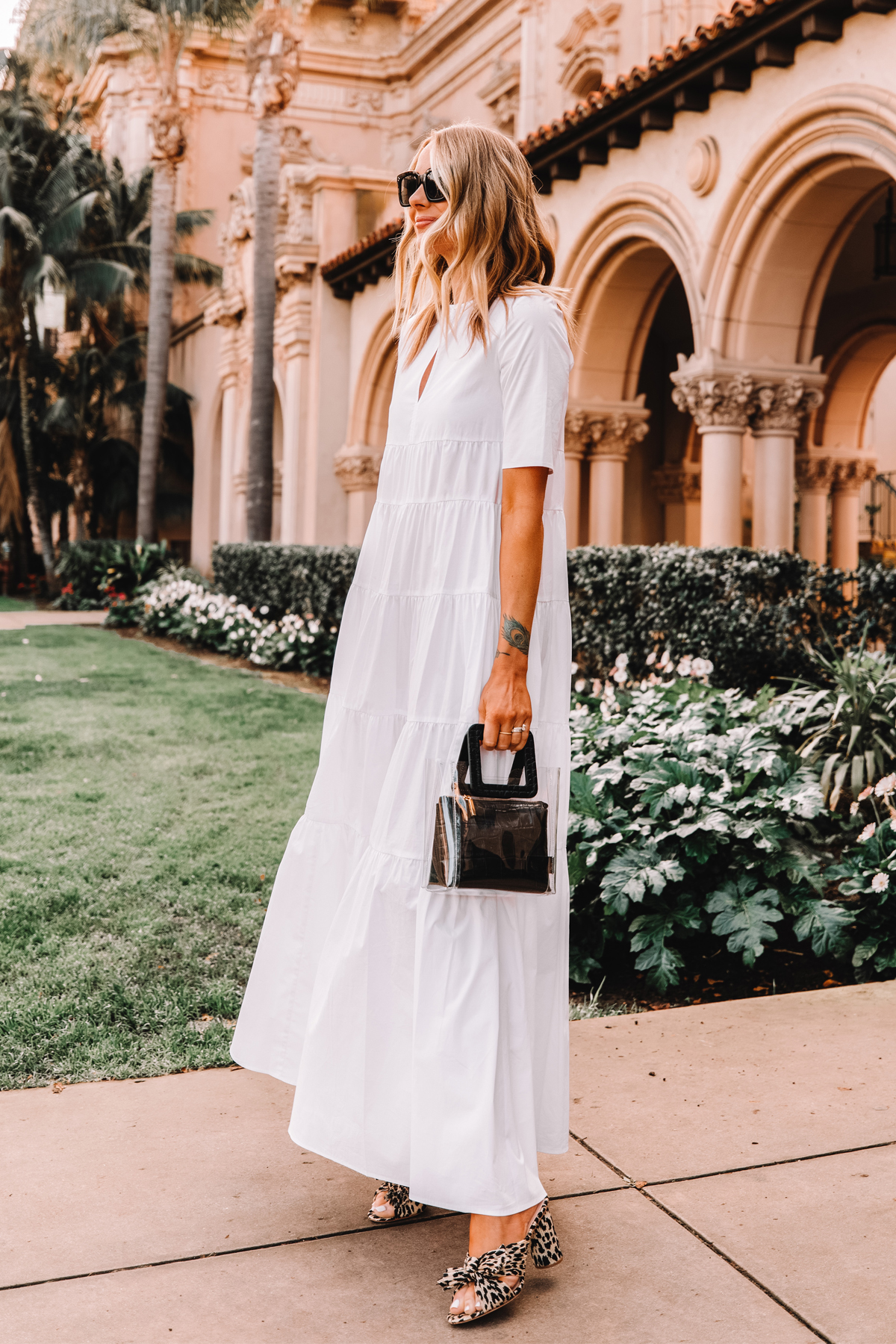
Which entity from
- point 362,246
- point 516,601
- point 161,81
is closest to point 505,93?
point 161,81

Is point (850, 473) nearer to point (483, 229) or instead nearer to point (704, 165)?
point (704, 165)

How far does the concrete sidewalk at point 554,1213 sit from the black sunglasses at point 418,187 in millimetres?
2009

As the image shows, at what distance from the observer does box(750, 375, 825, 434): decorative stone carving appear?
1155 cm

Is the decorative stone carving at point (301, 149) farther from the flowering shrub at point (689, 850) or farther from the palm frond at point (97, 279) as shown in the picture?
the flowering shrub at point (689, 850)

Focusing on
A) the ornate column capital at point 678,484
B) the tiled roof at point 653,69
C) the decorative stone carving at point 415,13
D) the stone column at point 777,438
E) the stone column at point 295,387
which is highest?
the decorative stone carving at point 415,13

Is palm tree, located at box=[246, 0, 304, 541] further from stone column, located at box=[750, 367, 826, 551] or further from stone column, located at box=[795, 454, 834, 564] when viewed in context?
stone column, located at box=[750, 367, 826, 551]

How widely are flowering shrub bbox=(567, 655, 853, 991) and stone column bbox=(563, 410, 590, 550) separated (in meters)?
9.13

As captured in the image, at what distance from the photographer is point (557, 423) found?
93.5 inches

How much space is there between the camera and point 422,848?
92.6 inches

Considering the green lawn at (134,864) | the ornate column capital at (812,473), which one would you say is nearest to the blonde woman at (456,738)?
the green lawn at (134,864)

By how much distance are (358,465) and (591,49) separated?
692 centimetres

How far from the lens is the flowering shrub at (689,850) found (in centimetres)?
426

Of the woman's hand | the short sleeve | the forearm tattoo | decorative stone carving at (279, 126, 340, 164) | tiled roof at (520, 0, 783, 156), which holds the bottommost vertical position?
the woman's hand

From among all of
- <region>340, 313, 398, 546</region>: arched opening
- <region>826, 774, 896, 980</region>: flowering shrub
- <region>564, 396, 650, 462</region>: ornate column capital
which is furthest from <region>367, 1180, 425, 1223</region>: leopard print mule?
<region>340, 313, 398, 546</region>: arched opening
